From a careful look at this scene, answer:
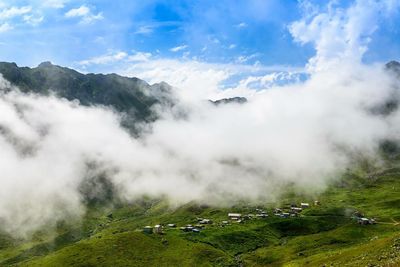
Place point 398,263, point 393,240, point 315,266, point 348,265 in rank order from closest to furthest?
point 398,263 → point 348,265 → point 393,240 → point 315,266

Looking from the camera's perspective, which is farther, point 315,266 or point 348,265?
point 315,266

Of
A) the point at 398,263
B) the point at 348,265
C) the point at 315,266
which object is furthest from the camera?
the point at 315,266

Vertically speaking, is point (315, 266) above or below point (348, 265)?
below

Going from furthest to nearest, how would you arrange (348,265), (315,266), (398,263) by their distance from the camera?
(315,266), (348,265), (398,263)

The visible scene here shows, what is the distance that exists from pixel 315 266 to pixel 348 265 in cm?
3800

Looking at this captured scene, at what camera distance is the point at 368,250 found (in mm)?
155125

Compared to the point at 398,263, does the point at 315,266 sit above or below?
below

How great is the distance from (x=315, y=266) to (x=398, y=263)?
7244 cm

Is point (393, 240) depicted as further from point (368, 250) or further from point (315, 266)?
point (315, 266)

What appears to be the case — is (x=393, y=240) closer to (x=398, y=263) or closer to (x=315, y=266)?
(x=315, y=266)

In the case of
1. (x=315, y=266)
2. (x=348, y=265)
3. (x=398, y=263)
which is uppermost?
(x=398, y=263)

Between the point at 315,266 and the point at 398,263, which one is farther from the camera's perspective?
the point at 315,266

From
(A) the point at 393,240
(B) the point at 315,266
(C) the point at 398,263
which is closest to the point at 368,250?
(A) the point at 393,240

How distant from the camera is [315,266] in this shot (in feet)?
544
